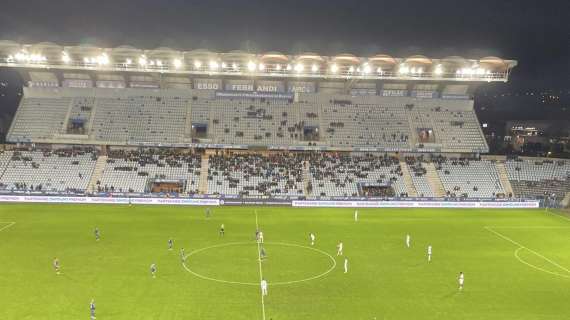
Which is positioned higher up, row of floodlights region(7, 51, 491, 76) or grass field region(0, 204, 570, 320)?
row of floodlights region(7, 51, 491, 76)

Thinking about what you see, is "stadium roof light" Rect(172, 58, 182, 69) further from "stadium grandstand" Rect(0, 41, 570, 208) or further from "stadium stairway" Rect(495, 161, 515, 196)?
"stadium stairway" Rect(495, 161, 515, 196)

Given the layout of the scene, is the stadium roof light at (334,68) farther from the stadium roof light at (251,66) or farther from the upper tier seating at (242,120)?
the stadium roof light at (251,66)

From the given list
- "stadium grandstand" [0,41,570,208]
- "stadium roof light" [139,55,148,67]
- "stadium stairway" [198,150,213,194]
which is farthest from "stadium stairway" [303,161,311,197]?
"stadium roof light" [139,55,148,67]

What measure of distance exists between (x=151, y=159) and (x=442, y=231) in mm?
42361

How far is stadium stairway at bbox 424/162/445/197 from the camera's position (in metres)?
63.2

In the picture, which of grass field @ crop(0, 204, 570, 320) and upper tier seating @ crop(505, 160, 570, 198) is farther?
upper tier seating @ crop(505, 160, 570, 198)

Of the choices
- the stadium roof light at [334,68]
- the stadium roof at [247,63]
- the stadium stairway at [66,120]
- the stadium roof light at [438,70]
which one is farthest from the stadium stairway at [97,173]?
the stadium roof light at [438,70]

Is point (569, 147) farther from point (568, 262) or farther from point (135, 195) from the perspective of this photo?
point (135, 195)

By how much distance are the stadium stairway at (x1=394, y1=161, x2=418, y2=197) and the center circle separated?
31.5 metres

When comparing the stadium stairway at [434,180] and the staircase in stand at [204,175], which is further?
the stadium stairway at [434,180]

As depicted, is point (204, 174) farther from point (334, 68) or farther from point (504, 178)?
point (504, 178)

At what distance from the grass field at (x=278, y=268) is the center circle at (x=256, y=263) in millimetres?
125

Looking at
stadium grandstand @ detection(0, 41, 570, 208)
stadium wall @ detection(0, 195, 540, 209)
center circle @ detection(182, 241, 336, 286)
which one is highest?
stadium grandstand @ detection(0, 41, 570, 208)

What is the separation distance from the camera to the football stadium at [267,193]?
2495cm
